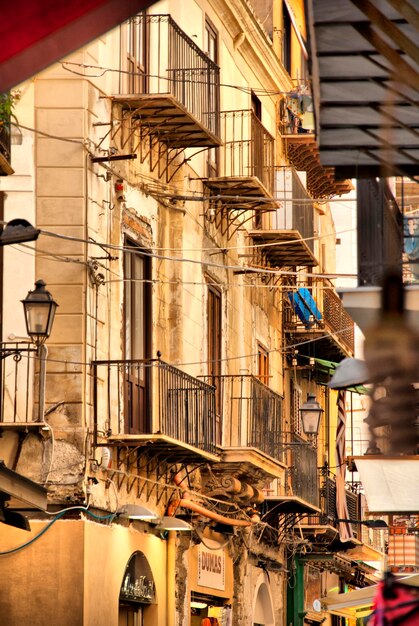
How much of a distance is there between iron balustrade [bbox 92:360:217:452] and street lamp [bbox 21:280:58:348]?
5.62ft

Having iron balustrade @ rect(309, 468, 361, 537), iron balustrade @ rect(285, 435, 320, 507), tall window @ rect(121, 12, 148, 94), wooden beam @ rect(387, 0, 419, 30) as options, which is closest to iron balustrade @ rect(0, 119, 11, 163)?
tall window @ rect(121, 12, 148, 94)

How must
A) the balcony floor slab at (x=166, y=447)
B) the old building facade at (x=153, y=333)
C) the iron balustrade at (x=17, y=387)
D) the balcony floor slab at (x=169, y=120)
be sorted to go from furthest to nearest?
the balcony floor slab at (x=169, y=120), the balcony floor slab at (x=166, y=447), the old building facade at (x=153, y=333), the iron balustrade at (x=17, y=387)

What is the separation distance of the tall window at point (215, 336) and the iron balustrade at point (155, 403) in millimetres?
2659

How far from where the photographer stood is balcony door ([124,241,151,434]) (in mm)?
18797

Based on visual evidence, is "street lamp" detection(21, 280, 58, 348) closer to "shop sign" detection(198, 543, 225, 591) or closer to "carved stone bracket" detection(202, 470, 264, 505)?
"carved stone bracket" detection(202, 470, 264, 505)

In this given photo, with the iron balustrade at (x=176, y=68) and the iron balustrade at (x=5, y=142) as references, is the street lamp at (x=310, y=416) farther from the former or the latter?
the iron balustrade at (x=5, y=142)

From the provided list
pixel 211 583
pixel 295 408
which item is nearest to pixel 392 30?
pixel 211 583

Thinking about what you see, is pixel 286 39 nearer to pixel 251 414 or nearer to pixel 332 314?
pixel 332 314

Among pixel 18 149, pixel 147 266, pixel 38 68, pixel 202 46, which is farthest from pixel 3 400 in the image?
pixel 38 68

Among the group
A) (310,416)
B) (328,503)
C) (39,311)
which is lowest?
(328,503)

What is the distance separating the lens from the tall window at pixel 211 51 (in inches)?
920

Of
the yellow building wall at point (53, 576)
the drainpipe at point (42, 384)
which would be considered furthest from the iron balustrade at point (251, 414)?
the drainpipe at point (42, 384)

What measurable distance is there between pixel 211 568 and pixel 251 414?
2.25 meters

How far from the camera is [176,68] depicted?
20047mm
